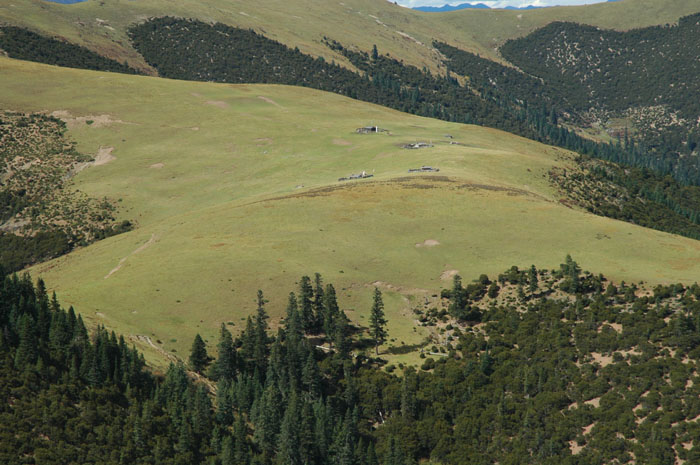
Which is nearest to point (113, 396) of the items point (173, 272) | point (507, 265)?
point (173, 272)

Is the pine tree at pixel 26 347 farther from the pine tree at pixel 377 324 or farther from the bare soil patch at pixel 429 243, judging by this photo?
the bare soil patch at pixel 429 243

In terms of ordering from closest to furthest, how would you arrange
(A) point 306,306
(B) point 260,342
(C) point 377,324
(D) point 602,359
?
(D) point 602,359, (B) point 260,342, (C) point 377,324, (A) point 306,306

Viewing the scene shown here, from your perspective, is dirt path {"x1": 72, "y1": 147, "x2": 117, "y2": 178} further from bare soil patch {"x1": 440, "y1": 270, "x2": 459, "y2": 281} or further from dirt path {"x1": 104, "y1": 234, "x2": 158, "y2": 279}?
bare soil patch {"x1": 440, "y1": 270, "x2": 459, "y2": 281}

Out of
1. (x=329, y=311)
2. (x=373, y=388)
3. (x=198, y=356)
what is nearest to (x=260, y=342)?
A: (x=198, y=356)

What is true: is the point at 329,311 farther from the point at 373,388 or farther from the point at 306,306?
the point at 373,388

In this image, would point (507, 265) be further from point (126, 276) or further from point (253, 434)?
point (126, 276)

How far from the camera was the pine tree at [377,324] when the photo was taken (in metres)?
97.3

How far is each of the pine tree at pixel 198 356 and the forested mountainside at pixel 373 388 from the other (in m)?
0.17

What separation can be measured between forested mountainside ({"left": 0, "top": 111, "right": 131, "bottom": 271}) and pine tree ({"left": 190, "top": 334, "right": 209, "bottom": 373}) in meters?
65.6

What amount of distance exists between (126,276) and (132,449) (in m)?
39.4

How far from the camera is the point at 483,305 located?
337ft

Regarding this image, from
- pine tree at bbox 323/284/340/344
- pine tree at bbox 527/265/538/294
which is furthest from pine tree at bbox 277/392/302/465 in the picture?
pine tree at bbox 527/265/538/294

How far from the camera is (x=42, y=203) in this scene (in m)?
164

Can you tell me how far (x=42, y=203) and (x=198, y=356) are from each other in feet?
310
